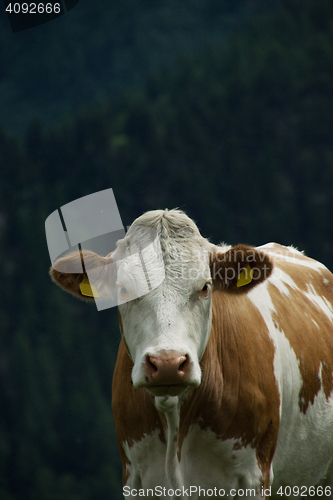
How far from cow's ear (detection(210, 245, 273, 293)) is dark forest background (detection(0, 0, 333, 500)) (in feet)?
14.0

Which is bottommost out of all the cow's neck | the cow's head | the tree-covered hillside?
the cow's neck

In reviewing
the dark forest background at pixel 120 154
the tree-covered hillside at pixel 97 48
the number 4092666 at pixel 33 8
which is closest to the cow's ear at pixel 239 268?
the dark forest background at pixel 120 154

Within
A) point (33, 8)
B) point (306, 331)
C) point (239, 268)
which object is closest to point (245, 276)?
point (239, 268)

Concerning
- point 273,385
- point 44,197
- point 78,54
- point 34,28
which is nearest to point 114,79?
point 78,54

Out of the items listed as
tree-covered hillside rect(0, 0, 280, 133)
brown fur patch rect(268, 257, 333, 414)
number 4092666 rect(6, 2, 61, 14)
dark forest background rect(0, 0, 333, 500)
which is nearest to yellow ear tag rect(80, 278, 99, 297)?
brown fur patch rect(268, 257, 333, 414)

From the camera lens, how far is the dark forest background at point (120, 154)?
6387mm

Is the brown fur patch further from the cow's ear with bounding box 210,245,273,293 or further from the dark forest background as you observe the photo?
the dark forest background

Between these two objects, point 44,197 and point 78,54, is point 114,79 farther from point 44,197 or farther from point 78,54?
point 44,197

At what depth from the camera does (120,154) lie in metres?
7.15

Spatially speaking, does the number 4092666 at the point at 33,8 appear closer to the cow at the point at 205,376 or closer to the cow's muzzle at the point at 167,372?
the cow at the point at 205,376

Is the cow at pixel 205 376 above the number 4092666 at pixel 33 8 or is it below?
below

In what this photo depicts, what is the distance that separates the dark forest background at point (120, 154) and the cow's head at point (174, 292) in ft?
14.1

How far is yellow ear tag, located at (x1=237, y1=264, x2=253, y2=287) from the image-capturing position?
2.42 meters

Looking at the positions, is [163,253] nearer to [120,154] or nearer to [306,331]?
[306,331]
